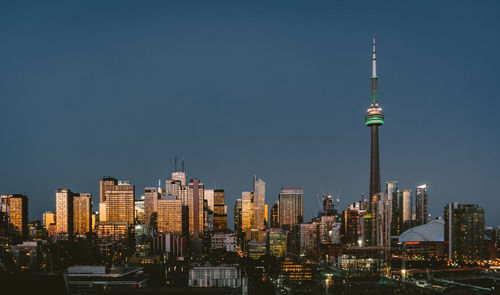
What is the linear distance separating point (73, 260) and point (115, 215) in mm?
36523

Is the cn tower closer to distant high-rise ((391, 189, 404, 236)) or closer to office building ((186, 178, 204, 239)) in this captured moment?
distant high-rise ((391, 189, 404, 236))

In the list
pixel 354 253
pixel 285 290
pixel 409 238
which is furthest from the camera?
pixel 409 238

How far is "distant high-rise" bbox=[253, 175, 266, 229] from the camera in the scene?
347 feet

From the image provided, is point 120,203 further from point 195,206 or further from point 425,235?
point 425,235

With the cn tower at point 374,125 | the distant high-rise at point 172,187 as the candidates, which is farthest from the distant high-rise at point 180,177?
the cn tower at point 374,125

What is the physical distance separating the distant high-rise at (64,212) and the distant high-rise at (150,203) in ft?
50.1

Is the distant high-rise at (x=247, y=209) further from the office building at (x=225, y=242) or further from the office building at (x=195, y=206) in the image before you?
the office building at (x=225, y=242)

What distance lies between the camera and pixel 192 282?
33.6 m

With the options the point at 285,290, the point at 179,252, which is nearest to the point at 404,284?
the point at 285,290

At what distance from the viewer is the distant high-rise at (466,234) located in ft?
209

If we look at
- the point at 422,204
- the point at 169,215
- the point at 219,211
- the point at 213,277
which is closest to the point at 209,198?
the point at 219,211

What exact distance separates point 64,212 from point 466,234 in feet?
245

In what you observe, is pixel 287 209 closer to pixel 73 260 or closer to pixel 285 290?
pixel 73 260

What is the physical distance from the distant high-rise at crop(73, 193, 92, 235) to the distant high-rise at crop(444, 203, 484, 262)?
7028cm
